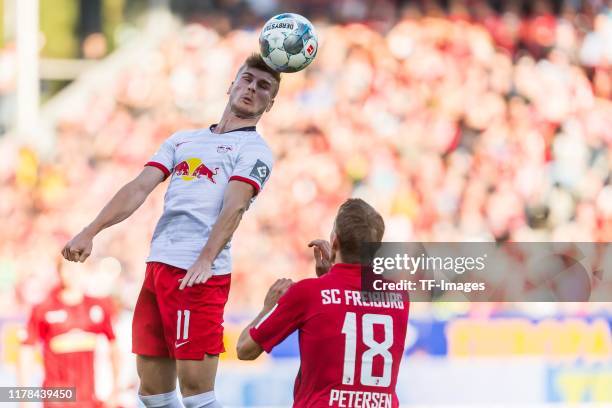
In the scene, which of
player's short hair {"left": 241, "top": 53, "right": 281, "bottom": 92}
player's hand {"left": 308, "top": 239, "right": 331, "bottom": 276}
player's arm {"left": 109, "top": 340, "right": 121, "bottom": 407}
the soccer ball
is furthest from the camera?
player's arm {"left": 109, "top": 340, "right": 121, "bottom": 407}

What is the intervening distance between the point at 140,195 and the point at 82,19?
990 centimetres

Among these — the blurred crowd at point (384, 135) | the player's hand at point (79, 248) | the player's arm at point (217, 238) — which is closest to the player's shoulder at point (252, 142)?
the player's arm at point (217, 238)

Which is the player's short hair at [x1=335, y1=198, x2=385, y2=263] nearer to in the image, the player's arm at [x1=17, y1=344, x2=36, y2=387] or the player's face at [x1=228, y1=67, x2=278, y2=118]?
the player's face at [x1=228, y1=67, x2=278, y2=118]

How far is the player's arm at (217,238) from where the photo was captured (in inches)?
193

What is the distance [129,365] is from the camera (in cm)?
939

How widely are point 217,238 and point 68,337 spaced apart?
357cm

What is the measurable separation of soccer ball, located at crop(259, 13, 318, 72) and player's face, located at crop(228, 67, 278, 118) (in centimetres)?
19

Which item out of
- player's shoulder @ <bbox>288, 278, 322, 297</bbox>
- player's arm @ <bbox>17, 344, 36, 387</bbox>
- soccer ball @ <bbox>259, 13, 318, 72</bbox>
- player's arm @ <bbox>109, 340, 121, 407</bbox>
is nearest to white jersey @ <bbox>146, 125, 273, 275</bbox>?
soccer ball @ <bbox>259, 13, 318, 72</bbox>

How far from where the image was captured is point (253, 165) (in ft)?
16.7

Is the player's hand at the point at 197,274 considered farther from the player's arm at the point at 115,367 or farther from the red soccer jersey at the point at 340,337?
the player's arm at the point at 115,367

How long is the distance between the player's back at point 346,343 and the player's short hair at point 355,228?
6 cm

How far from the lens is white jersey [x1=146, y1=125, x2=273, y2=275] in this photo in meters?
5.08

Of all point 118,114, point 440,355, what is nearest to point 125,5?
point 118,114

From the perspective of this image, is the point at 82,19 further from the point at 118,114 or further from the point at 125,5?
the point at 118,114
